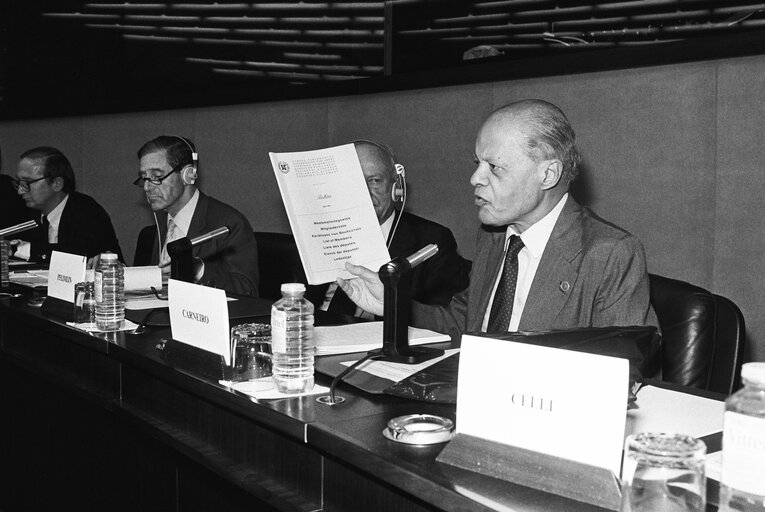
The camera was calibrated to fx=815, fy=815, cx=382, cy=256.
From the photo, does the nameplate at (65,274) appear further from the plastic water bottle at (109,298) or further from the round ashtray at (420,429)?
the round ashtray at (420,429)

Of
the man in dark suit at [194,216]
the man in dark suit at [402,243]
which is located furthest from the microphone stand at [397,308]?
the man in dark suit at [194,216]

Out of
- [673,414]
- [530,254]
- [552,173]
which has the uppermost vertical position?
[552,173]

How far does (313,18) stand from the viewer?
14.4 feet

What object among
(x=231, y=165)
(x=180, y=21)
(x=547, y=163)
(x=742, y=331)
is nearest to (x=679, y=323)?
(x=742, y=331)

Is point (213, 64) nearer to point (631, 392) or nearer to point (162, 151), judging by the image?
point (162, 151)

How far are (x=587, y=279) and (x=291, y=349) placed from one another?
0.70 meters

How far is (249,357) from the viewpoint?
1426mm

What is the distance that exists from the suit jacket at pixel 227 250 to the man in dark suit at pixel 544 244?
1078 millimetres

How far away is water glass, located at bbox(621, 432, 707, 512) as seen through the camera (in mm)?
719

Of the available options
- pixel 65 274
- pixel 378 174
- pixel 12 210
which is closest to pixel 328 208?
pixel 65 274

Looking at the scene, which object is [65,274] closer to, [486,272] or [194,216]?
[194,216]

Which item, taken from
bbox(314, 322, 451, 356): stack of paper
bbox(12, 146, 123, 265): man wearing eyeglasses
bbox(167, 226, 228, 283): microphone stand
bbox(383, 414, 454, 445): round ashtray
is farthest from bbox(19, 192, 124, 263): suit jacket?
bbox(383, 414, 454, 445): round ashtray

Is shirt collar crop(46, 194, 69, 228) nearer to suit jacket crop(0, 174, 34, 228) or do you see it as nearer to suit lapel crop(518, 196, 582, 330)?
suit jacket crop(0, 174, 34, 228)

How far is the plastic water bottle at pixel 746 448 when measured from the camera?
77cm
